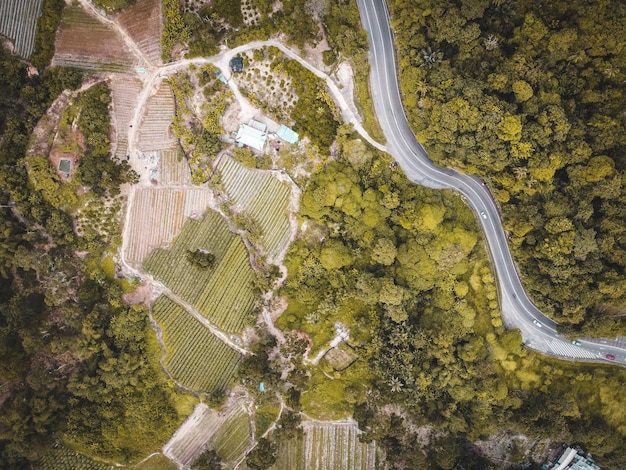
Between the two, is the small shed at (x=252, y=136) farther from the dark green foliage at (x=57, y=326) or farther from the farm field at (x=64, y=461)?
the farm field at (x=64, y=461)

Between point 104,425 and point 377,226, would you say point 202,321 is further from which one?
point 377,226

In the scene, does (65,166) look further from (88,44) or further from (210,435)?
(210,435)

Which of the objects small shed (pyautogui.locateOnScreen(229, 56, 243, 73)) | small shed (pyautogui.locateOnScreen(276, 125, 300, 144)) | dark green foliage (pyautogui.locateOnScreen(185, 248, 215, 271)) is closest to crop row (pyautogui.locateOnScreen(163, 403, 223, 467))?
dark green foliage (pyautogui.locateOnScreen(185, 248, 215, 271))

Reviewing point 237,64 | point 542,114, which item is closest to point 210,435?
point 237,64

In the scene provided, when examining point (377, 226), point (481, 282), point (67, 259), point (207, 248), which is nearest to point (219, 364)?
point (207, 248)

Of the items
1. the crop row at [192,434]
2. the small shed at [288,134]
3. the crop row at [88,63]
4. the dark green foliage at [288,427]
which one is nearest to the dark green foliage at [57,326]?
the crop row at [88,63]

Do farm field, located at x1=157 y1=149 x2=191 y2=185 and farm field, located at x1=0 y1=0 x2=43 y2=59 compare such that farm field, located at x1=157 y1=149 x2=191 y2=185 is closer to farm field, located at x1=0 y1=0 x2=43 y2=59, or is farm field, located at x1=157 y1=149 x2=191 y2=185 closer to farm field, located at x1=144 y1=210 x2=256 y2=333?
farm field, located at x1=144 y1=210 x2=256 y2=333
